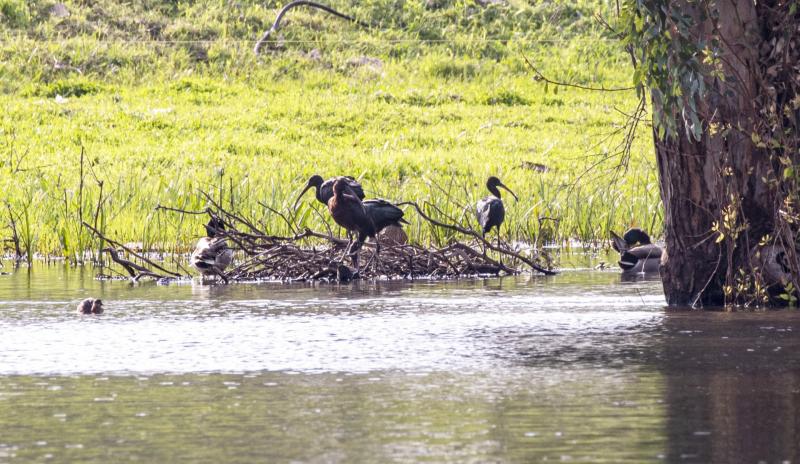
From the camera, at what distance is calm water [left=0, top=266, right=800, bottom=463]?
173 inches

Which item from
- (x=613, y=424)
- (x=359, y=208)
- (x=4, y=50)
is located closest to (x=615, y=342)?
(x=613, y=424)

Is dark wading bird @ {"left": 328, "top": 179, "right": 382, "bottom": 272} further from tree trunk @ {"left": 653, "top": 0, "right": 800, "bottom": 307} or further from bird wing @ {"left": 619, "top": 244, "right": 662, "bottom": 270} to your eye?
tree trunk @ {"left": 653, "top": 0, "right": 800, "bottom": 307}

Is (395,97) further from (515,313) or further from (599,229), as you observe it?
(515,313)

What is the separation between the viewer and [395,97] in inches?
994

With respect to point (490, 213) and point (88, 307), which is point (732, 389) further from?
point (490, 213)

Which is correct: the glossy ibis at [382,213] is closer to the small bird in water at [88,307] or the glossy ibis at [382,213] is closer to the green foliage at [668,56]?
the small bird in water at [88,307]

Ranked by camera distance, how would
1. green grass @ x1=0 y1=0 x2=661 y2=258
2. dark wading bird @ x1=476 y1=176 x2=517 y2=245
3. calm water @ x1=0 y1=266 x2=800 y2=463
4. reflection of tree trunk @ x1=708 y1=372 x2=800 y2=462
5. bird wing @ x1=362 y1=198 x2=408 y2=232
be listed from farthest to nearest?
→ green grass @ x1=0 y1=0 x2=661 y2=258
dark wading bird @ x1=476 y1=176 x2=517 y2=245
bird wing @ x1=362 y1=198 x2=408 y2=232
calm water @ x1=0 y1=266 x2=800 y2=463
reflection of tree trunk @ x1=708 y1=372 x2=800 y2=462

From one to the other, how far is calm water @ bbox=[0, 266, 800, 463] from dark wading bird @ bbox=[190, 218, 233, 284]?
1.69 metres

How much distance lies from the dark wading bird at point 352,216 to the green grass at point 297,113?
1583 mm

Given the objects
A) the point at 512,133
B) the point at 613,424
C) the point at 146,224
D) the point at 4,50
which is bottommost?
the point at 613,424

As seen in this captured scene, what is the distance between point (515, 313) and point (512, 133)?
1492 cm

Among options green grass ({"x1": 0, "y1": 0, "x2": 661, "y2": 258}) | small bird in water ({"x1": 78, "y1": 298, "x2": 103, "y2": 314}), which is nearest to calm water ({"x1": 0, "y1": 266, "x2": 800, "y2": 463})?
small bird in water ({"x1": 78, "y1": 298, "x2": 103, "y2": 314})

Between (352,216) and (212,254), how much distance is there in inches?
39.2

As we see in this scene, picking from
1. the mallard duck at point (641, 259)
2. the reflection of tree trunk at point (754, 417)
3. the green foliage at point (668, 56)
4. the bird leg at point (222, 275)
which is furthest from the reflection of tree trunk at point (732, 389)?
the bird leg at point (222, 275)
